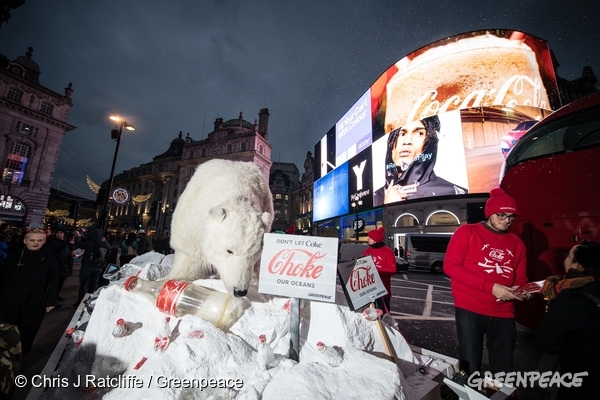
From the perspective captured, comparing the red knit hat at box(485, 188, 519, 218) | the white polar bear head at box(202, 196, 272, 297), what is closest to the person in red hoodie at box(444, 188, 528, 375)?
the red knit hat at box(485, 188, 519, 218)

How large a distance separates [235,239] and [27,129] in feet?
149

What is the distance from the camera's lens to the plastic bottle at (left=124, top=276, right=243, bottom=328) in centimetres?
224

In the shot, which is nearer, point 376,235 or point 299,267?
point 299,267

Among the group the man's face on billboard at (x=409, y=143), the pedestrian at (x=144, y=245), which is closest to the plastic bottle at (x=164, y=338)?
the pedestrian at (x=144, y=245)

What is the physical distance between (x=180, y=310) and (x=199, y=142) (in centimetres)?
5392

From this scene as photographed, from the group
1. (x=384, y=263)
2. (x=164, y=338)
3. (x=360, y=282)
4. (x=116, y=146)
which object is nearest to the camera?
(x=164, y=338)

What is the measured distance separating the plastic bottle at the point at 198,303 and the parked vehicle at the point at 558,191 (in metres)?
5.02

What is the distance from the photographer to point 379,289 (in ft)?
9.89

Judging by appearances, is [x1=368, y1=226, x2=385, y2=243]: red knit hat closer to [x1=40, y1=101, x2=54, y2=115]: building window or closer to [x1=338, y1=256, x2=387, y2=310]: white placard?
[x1=338, y1=256, x2=387, y2=310]: white placard

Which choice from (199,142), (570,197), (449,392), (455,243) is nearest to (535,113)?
(570,197)

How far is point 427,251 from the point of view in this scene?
16.2m

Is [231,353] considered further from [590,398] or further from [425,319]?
[425,319]

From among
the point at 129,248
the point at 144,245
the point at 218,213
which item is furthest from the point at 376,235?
the point at 129,248

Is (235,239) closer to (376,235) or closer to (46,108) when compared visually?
(376,235)
